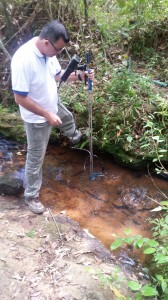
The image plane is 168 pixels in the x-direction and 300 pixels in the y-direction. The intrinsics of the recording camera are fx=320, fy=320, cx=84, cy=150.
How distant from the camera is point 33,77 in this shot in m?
3.36

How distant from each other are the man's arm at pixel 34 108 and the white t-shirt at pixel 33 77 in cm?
6

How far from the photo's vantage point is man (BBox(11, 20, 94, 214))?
323cm

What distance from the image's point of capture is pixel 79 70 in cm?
421

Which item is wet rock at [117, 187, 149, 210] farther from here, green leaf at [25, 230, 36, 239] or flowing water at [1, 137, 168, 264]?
green leaf at [25, 230, 36, 239]

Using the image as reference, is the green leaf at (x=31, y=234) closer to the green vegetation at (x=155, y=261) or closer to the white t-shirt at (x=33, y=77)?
the green vegetation at (x=155, y=261)

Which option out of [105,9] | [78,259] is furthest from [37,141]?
[105,9]

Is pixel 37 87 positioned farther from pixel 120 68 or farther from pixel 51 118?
pixel 120 68

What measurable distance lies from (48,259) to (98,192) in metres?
1.55

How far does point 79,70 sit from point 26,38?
3.27m

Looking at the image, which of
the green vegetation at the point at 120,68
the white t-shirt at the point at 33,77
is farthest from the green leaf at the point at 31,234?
the green vegetation at the point at 120,68

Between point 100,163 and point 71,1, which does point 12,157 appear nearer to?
point 100,163

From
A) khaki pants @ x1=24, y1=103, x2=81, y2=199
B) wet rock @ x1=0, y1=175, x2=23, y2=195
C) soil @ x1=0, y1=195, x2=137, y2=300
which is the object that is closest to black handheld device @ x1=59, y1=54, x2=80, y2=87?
khaki pants @ x1=24, y1=103, x2=81, y2=199

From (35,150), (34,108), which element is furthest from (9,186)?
(34,108)

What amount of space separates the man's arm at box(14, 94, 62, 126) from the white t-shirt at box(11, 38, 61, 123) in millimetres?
64
